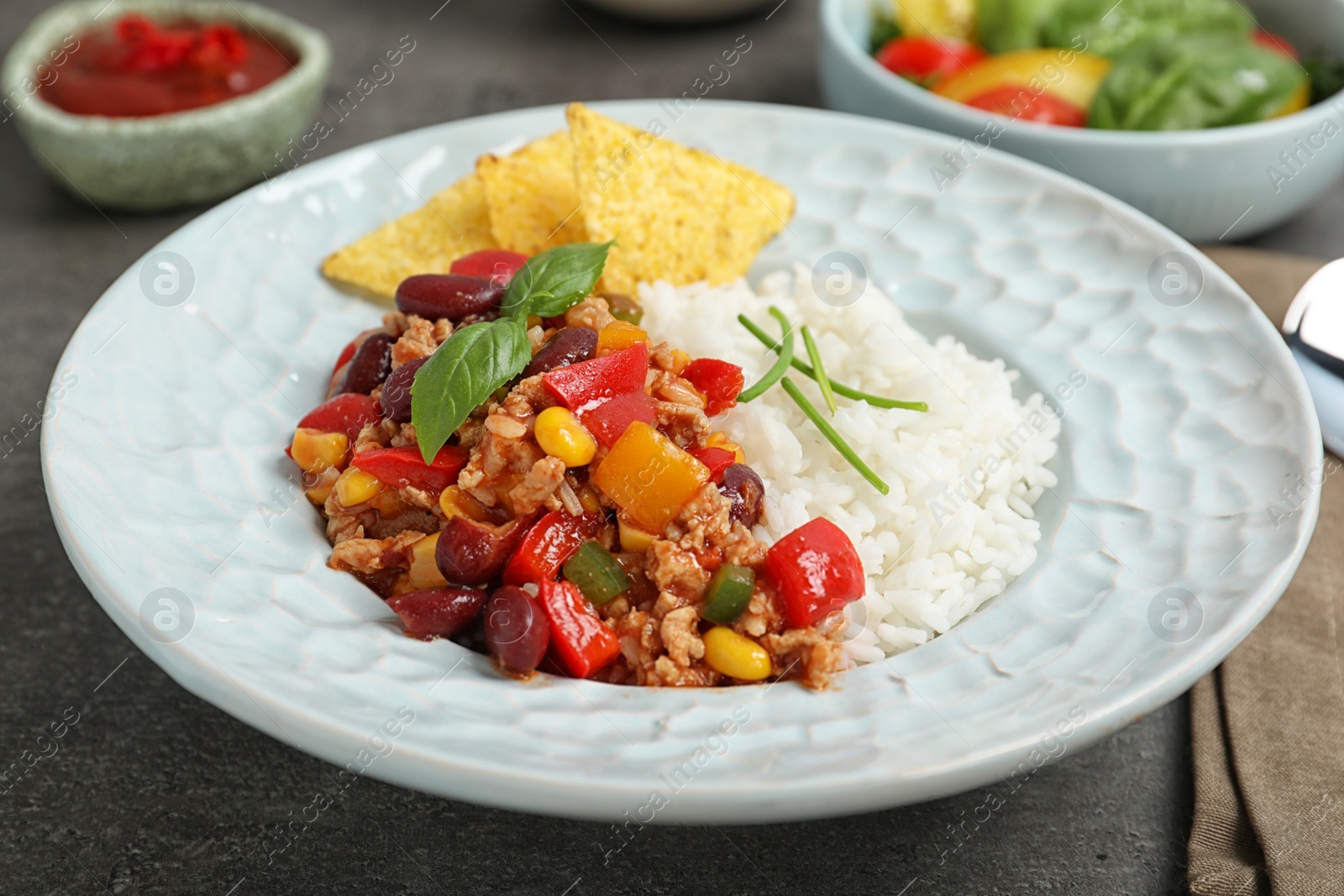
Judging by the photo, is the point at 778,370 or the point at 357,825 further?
the point at 778,370

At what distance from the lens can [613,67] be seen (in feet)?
21.5

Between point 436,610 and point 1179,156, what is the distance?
3540mm

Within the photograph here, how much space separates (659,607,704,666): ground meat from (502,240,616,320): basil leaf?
3.22 ft

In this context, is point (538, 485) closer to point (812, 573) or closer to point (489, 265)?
point (812, 573)

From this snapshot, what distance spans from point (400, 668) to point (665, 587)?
67cm

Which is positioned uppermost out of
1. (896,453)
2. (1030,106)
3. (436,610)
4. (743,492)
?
(436,610)

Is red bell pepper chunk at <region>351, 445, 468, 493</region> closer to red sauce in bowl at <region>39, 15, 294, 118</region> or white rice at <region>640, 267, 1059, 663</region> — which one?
white rice at <region>640, 267, 1059, 663</region>

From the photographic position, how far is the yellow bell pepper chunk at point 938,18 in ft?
19.1

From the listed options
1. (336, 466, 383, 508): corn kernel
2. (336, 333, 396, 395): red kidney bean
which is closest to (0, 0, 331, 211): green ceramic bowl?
(336, 333, 396, 395): red kidney bean

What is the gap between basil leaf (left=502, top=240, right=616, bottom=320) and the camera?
323 centimetres

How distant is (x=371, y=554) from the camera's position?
293 centimetres

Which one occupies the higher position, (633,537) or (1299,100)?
(633,537)

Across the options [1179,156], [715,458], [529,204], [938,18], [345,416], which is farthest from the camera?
[938,18]

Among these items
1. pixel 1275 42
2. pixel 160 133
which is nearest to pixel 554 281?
pixel 160 133
